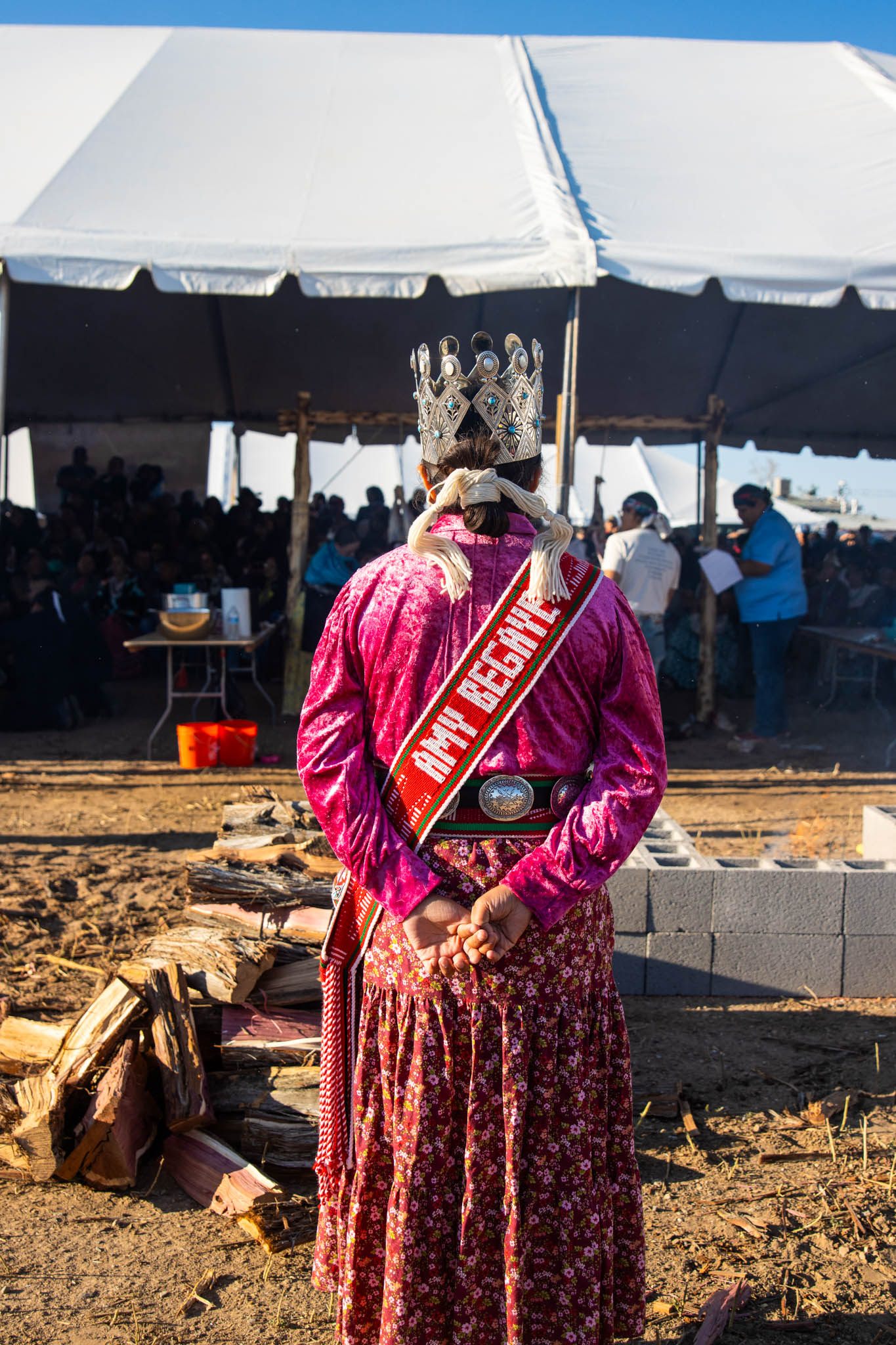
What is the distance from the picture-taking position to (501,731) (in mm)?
1624

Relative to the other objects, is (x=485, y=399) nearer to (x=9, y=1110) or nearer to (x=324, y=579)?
(x=9, y=1110)

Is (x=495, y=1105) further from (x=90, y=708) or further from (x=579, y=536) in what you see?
(x=90, y=708)

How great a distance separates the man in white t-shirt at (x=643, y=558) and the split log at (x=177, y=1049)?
447 centimetres

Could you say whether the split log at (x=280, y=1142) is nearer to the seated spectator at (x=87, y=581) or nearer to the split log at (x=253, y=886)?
the split log at (x=253, y=886)

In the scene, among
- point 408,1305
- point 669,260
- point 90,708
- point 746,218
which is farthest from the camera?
point 90,708

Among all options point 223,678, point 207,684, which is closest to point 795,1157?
point 223,678

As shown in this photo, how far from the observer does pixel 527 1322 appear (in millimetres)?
1641

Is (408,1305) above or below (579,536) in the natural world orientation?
below

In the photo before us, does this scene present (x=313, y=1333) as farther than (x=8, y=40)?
No

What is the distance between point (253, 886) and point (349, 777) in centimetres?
179

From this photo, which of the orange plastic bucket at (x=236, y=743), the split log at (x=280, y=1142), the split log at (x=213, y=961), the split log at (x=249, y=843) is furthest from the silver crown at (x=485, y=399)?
the orange plastic bucket at (x=236, y=743)

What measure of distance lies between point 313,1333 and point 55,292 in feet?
31.2

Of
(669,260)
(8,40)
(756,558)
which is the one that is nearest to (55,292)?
(8,40)

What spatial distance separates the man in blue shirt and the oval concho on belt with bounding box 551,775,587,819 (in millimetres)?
6214
